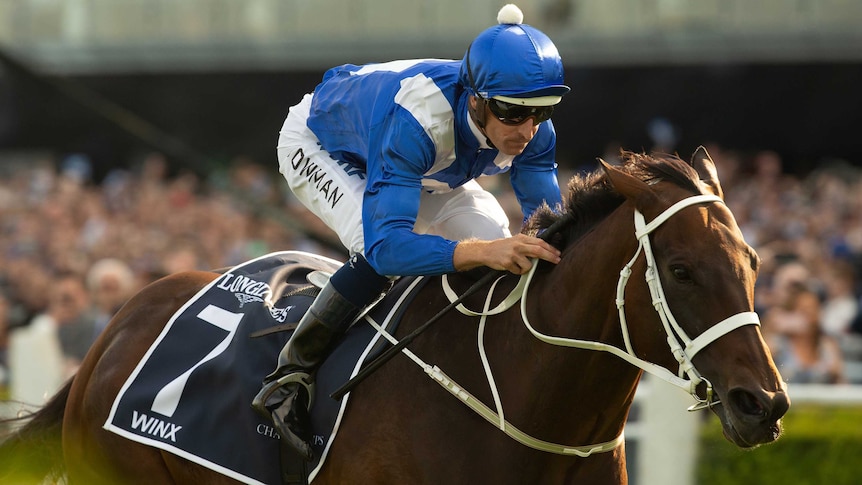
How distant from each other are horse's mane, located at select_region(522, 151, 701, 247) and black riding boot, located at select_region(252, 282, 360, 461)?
0.60 meters

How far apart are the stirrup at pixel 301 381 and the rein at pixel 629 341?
1.12 ft

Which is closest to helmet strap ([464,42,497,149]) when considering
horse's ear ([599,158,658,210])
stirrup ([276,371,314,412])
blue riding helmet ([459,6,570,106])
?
blue riding helmet ([459,6,570,106])

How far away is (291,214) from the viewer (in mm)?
10062

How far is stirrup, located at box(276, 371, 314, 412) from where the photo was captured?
3314 millimetres

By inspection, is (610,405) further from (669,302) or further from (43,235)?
(43,235)

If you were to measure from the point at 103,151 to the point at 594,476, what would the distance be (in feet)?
34.0

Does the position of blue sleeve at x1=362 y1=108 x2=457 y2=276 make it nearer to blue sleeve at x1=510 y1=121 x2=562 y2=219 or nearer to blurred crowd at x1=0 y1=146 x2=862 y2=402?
blue sleeve at x1=510 y1=121 x2=562 y2=219

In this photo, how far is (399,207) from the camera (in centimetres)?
308

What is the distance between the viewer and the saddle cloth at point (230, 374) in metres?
3.38

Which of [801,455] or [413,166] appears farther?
[801,455]

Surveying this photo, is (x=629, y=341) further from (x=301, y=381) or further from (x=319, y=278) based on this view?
(x=319, y=278)

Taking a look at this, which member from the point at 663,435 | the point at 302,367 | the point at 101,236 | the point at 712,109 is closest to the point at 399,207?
the point at 302,367

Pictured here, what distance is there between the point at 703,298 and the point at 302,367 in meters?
1.26

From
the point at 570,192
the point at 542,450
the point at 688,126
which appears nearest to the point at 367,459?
the point at 542,450
